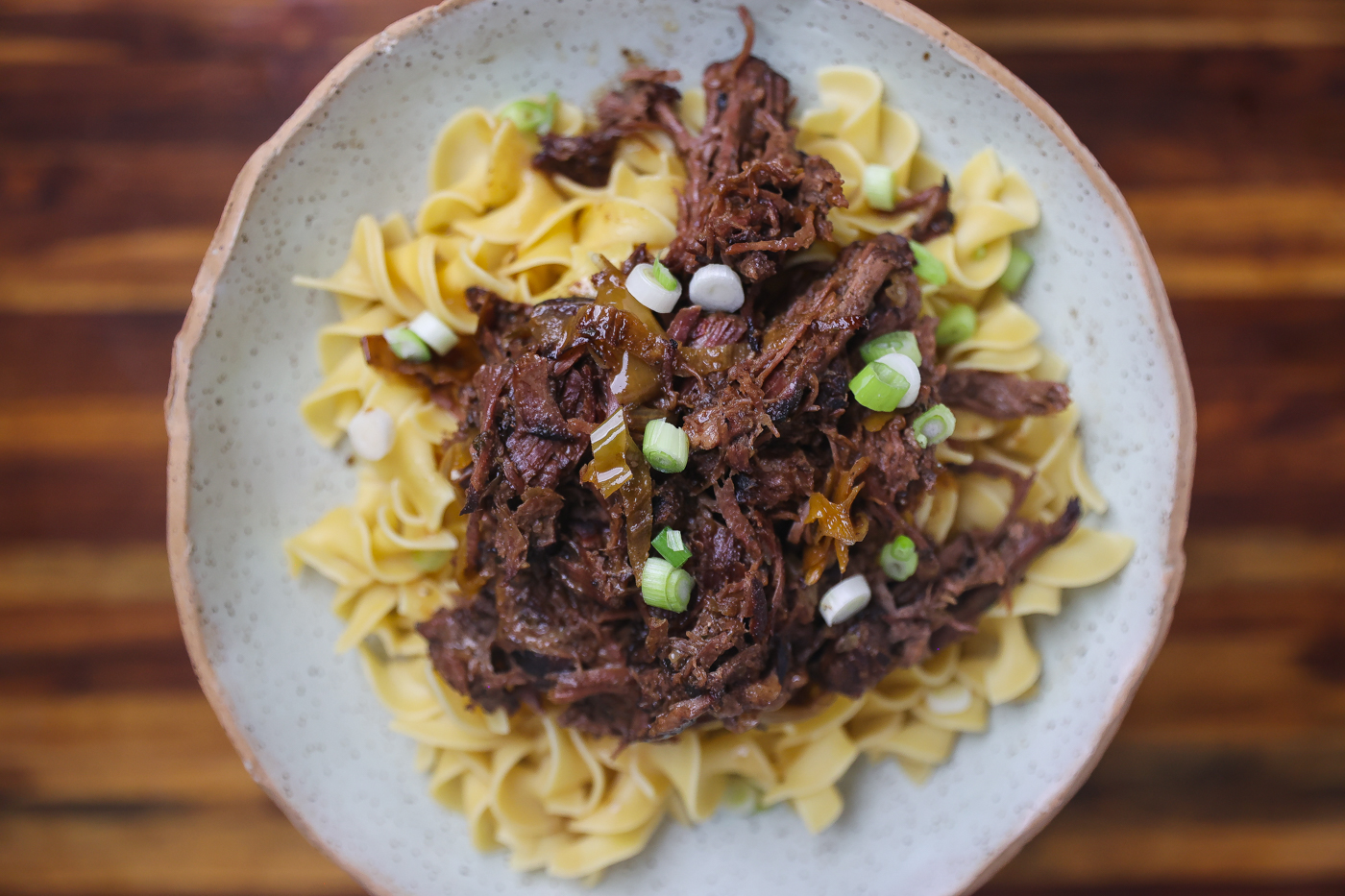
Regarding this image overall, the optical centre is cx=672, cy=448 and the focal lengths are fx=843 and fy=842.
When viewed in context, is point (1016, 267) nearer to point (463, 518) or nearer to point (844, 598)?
point (844, 598)

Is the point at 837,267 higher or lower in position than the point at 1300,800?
higher

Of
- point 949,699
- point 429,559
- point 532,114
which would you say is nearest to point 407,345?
point 429,559

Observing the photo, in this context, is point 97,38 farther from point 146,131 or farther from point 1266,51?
point 1266,51

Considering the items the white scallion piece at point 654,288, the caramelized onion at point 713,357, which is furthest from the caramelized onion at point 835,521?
the white scallion piece at point 654,288

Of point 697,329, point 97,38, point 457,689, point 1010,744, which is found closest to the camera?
point 697,329

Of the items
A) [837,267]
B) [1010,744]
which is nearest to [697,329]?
[837,267]

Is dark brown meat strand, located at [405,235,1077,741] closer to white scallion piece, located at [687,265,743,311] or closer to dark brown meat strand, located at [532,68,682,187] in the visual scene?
white scallion piece, located at [687,265,743,311]

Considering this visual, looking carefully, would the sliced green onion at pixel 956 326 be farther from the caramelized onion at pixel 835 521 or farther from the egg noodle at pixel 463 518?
the caramelized onion at pixel 835 521
